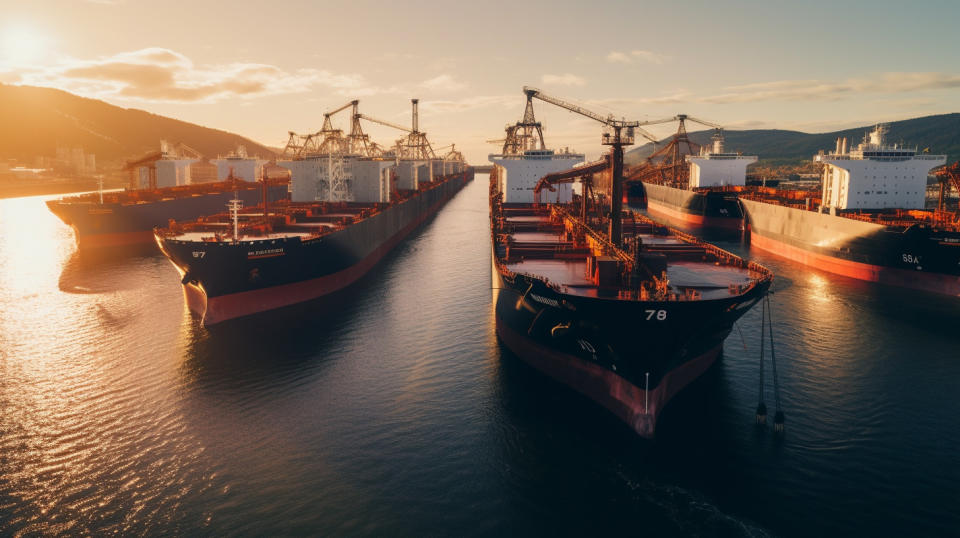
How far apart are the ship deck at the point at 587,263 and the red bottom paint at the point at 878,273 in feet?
53.7

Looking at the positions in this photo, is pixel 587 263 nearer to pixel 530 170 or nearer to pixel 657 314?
pixel 657 314

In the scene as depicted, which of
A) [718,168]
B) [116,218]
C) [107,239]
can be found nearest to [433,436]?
[116,218]

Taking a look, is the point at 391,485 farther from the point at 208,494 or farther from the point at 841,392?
the point at 841,392

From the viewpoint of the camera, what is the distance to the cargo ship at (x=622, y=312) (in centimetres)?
1759

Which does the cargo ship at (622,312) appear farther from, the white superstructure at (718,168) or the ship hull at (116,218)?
the white superstructure at (718,168)

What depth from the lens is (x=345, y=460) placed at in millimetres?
16812

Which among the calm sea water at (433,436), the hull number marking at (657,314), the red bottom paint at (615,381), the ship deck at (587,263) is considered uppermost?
the ship deck at (587,263)

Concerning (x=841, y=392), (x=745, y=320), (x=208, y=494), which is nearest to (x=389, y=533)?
(x=208, y=494)

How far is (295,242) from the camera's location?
106ft

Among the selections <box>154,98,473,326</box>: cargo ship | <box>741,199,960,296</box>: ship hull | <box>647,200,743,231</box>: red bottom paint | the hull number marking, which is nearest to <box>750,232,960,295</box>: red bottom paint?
<box>741,199,960,296</box>: ship hull

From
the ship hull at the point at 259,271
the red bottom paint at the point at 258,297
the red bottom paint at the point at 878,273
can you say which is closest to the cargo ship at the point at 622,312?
the ship hull at the point at 259,271

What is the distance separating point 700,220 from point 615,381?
64.6 metres

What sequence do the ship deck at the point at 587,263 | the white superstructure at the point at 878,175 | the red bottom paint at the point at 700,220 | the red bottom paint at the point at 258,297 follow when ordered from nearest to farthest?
the ship deck at the point at 587,263, the red bottom paint at the point at 258,297, the white superstructure at the point at 878,175, the red bottom paint at the point at 700,220

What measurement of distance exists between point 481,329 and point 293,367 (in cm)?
1025
